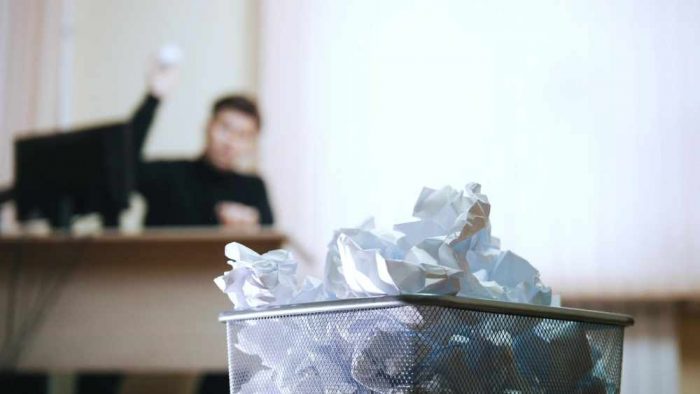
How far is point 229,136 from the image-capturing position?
3.24m

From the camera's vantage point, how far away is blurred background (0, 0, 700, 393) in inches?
114

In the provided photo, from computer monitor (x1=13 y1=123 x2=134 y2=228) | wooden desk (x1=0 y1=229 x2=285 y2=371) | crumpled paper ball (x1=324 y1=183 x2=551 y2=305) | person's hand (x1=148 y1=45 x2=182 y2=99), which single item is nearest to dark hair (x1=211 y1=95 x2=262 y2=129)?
person's hand (x1=148 y1=45 x2=182 y2=99)

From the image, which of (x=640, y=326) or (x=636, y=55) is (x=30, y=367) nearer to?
(x=640, y=326)

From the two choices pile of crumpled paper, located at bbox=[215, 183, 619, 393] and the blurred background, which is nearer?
pile of crumpled paper, located at bbox=[215, 183, 619, 393]

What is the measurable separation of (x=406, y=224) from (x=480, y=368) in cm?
11

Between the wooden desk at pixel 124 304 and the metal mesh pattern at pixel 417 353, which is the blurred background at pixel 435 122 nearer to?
the wooden desk at pixel 124 304

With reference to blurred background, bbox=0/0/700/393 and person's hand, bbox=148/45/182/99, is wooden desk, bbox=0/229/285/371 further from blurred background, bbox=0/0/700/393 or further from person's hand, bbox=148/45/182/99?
person's hand, bbox=148/45/182/99

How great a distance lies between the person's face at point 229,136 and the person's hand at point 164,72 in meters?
0.33

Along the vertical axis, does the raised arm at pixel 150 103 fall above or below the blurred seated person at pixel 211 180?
above

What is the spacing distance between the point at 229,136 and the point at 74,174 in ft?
2.66

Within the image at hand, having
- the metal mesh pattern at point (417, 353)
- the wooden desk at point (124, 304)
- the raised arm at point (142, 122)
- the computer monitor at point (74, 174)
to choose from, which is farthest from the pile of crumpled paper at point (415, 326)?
the raised arm at point (142, 122)

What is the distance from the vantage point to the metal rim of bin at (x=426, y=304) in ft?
1.69

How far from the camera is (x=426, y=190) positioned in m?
0.62

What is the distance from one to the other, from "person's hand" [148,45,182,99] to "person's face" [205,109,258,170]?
0.33m
